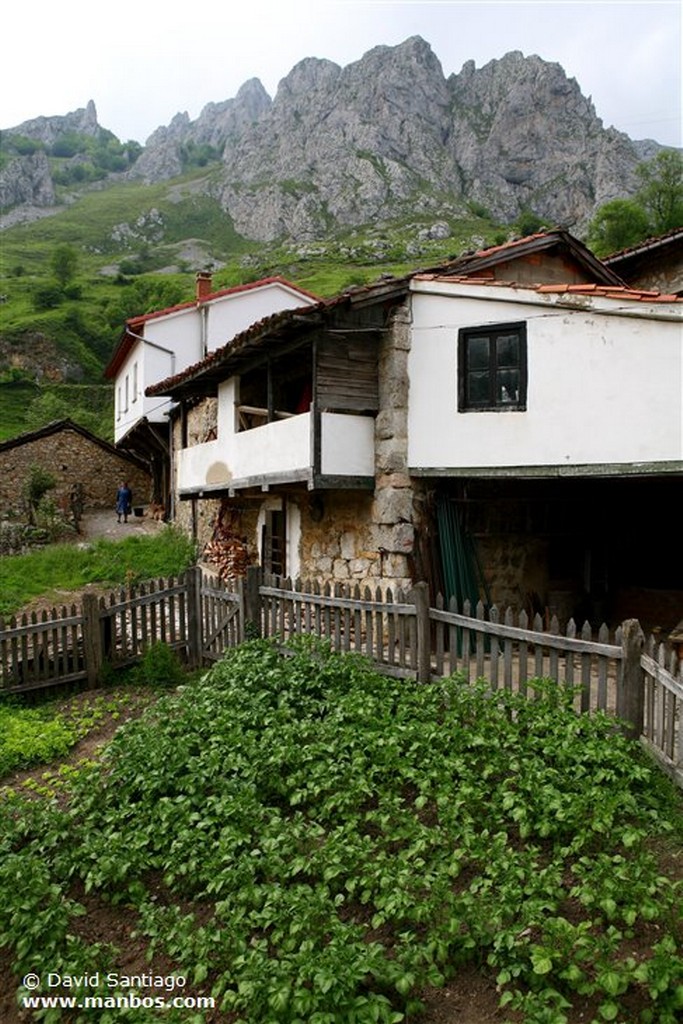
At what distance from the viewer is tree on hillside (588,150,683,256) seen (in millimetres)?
28031

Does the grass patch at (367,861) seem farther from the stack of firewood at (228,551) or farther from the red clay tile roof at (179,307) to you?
the red clay tile roof at (179,307)

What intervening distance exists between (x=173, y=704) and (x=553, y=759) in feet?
12.7

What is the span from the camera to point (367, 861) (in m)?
4.46

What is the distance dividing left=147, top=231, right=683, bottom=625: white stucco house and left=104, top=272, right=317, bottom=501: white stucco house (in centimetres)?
1044

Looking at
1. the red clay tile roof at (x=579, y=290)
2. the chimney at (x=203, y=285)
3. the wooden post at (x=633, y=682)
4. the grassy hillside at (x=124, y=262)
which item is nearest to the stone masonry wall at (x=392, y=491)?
the red clay tile roof at (x=579, y=290)

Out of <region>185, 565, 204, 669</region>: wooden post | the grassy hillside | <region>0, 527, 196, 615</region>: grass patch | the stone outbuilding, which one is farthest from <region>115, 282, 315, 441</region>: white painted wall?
<region>185, 565, 204, 669</region>: wooden post

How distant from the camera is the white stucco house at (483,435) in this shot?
26.7 feet

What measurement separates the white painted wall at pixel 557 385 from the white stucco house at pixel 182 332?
47.6 ft

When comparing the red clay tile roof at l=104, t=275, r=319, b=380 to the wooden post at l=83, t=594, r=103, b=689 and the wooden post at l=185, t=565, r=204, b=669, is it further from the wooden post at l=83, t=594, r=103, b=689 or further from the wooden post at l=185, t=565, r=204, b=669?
the wooden post at l=83, t=594, r=103, b=689

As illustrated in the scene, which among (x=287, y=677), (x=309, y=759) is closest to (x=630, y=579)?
(x=287, y=677)

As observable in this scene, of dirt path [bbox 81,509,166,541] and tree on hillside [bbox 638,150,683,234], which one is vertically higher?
tree on hillside [bbox 638,150,683,234]

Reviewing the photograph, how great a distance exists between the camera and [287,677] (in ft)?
24.1

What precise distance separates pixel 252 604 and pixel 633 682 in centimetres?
535

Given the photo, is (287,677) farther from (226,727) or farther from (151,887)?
(151,887)
